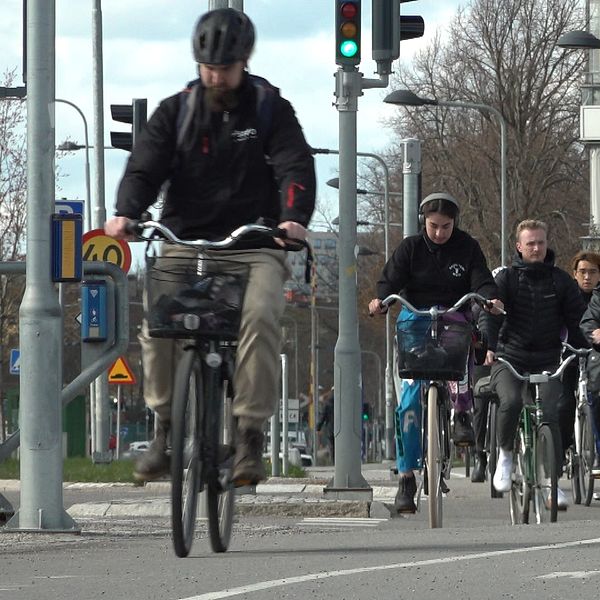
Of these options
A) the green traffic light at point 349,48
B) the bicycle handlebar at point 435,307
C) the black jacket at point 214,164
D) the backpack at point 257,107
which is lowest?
the bicycle handlebar at point 435,307

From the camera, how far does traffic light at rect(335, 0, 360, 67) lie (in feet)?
55.3

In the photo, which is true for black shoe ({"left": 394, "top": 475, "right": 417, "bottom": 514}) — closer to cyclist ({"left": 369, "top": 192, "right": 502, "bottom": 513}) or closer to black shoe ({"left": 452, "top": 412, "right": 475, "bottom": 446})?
cyclist ({"left": 369, "top": 192, "right": 502, "bottom": 513})

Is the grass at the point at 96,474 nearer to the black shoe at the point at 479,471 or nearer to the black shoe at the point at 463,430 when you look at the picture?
the black shoe at the point at 479,471

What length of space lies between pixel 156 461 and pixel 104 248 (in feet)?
43.4

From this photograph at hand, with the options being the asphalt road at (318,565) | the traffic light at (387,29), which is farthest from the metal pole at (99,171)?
the asphalt road at (318,565)

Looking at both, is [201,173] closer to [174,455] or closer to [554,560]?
[174,455]

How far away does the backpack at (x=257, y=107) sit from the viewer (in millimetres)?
8352

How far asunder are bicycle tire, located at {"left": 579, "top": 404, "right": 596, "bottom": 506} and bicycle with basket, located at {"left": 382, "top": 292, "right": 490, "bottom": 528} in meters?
3.93

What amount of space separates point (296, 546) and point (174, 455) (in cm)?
145

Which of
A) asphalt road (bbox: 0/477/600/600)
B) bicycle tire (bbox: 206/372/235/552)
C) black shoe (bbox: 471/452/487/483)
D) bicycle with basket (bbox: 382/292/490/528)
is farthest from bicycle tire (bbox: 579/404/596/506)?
bicycle tire (bbox: 206/372/235/552)

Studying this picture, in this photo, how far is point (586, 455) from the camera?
15320 millimetres

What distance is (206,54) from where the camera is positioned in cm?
825

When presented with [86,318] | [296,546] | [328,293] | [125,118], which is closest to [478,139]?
[328,293]

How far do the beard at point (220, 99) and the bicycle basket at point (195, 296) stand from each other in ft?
2.21
